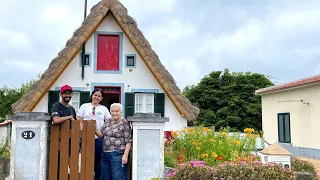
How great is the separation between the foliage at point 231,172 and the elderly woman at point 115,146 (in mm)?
763

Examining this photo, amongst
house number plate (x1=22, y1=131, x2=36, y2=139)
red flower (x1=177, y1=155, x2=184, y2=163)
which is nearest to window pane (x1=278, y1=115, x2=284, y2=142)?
red flower (x1=177, y1=155, x2=184, y2=163)

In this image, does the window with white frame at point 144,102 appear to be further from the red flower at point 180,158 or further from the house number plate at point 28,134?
the house number plate at point 28,134

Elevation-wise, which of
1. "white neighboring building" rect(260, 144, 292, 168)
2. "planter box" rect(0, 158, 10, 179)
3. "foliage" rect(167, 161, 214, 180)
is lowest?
"planter box" rect(0, 158, 10, 179)

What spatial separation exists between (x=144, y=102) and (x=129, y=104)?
22.5 inches

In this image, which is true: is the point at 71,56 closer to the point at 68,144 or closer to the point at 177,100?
the point at 177,100

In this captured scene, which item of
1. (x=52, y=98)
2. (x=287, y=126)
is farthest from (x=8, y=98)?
(x=287, y=126)

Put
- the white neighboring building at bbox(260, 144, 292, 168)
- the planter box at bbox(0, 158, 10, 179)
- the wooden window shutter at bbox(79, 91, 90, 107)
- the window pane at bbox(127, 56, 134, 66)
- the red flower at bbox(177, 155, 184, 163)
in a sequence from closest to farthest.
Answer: the white neighboring building at bbox(260, 144, 292, 168) < the red flower at bbox(177, 155, 184, 163) < the planter box at bbox(0, 158, 10, 179) < the wooden window shutter at bbox(79, 91, 90, 107) < the window pane at bbox(127, 56, 134, 66)

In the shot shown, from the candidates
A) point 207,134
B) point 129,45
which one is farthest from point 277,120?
point 207,134

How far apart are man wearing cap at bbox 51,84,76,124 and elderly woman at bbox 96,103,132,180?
1.77 ft

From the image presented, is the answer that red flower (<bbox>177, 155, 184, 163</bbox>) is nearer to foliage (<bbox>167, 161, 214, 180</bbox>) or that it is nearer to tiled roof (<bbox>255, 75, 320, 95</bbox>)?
foliage (<bbox>167, 161, 214, 180</bbox>)

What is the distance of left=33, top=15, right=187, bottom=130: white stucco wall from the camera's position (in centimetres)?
1344

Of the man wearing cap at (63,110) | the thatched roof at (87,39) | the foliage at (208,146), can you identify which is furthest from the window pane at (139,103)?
the man wearing cap at (63,110)

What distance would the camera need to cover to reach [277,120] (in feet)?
60.1

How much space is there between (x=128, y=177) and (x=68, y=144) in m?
1.08
